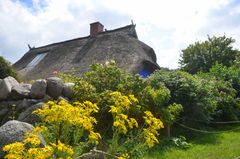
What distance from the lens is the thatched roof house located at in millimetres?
18625

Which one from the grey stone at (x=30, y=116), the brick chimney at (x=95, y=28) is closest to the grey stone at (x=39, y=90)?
the grey stone at (x=30, y=116)

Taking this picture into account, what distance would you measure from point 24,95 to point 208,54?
30025 mm

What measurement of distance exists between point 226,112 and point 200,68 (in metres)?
22.8

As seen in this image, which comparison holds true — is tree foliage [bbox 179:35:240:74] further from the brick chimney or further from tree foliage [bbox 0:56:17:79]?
tree foliage [bbox 0:56:17:79]

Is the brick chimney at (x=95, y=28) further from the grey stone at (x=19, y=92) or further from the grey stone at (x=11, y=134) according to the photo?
the grey stone at (x=11, y=134)

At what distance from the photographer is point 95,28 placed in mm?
24125

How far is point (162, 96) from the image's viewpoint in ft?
29.2

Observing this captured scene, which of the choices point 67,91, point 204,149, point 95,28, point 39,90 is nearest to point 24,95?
point 39,90

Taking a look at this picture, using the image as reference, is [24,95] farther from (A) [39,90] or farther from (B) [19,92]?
(A) [39,90]

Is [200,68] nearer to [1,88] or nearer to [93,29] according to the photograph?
[93,29]

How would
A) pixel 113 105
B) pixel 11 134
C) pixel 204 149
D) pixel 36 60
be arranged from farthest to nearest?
pixel 36 60, pixel 204 149, pixel 113 105, pixel 11 134

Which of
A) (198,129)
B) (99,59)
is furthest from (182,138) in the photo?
(99,59)

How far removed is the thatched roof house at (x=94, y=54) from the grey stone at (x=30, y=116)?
9.74m

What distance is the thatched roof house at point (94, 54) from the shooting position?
61.1ft
